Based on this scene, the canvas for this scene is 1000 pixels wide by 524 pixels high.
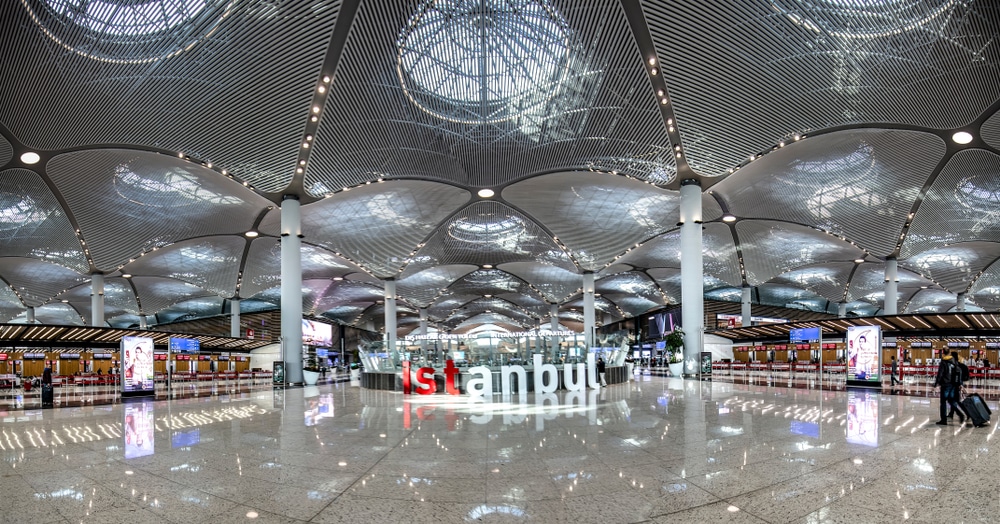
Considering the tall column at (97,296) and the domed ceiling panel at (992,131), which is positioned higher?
the domed ceiling panel at (992,131)

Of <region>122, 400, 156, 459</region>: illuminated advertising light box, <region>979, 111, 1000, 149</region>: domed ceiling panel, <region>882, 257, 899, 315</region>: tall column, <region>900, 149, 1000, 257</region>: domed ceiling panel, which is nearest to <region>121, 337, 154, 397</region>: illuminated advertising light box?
<region>122, 400, 156, 459</region>: illuminated advertising light box

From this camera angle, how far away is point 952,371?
954 cm

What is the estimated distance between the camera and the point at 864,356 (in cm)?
1839

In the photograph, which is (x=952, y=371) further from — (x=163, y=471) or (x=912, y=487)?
(x=163, y=471)

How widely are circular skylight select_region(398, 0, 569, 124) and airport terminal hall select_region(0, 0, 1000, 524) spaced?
13 cm

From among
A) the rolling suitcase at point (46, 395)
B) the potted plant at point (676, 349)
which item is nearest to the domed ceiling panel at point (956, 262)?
the potted plant at point (676, 349)

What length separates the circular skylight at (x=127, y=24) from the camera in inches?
651

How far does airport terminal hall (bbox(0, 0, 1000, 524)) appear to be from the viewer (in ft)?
20.0

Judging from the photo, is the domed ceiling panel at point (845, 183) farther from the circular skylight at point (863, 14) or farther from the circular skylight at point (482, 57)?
the circular skylight at point (482, 57)

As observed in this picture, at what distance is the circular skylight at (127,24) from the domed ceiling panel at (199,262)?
22.9m


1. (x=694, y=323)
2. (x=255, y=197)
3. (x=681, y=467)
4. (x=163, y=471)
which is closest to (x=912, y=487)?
(x=681, y=467)

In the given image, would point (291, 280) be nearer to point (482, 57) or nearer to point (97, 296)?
point (482, 57)

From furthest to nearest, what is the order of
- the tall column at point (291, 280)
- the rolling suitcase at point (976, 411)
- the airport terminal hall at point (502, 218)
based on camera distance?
1. the tall column at point (291, 280)
2. the rolling suitcase at point (976, 411)
3. the airport terminal hall at point (502, 218)

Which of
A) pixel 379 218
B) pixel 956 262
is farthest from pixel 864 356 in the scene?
pixel 956 262
